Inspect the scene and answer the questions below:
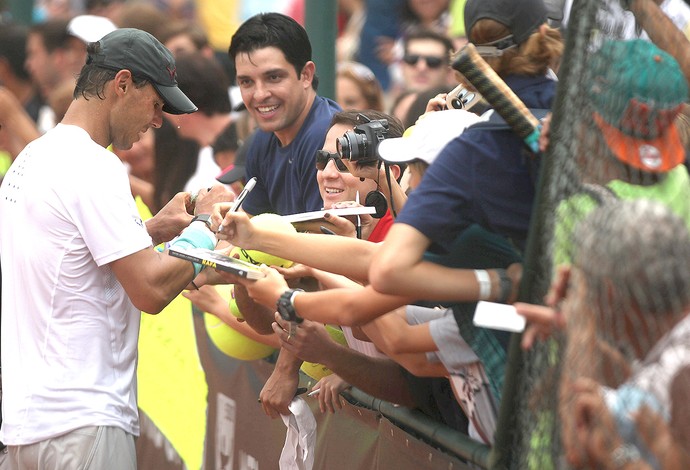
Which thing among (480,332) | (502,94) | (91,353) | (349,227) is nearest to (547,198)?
(502,94)

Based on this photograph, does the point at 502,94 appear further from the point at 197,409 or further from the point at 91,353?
the point at 197,409

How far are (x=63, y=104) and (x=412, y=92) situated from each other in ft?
7.76

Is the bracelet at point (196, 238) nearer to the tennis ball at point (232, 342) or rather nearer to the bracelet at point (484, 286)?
the bracelet at point (484, 286)

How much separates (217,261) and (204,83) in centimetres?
401

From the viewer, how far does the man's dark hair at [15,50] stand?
9852 millimetres

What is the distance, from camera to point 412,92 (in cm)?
743

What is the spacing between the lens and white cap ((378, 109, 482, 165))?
3467mm

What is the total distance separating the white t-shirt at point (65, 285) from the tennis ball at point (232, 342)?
54.6 inches

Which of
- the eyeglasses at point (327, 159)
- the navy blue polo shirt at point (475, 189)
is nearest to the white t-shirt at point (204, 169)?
the eyeglasses at point (327, 159)

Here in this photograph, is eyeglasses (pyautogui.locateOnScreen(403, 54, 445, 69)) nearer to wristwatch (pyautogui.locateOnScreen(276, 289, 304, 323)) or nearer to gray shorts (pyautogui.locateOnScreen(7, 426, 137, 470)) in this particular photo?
wristwatch (pyautogui.locateOnScreen(276, 289, 304, 323))

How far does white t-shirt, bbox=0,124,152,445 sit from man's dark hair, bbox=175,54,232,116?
336cm

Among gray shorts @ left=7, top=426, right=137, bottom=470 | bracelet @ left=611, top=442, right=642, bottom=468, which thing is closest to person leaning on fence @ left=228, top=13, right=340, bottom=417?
gray shorts @ left=7, top=426, right=137, bottom=470

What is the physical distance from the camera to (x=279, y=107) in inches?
210

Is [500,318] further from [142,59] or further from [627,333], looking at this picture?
[142,59]
